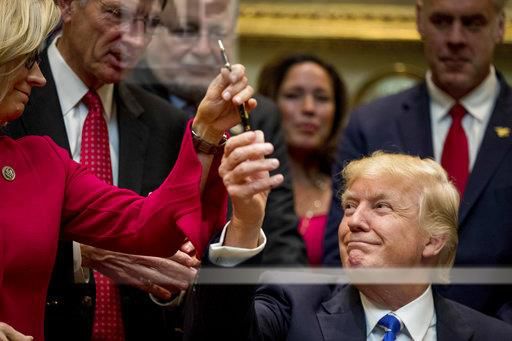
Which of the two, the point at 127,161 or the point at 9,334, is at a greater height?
the point at 127,161

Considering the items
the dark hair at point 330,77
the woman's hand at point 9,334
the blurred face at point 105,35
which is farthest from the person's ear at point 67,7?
the dark hair at point 330,77

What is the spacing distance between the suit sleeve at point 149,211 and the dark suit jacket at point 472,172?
557mm

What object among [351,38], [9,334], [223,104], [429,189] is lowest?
[9,334]

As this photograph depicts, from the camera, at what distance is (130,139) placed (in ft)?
6.87

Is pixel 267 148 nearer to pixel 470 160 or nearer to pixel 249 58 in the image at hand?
pixel 470 160

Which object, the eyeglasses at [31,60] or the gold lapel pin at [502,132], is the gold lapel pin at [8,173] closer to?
the eyeglasses at [31,60]

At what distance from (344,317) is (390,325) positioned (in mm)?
76

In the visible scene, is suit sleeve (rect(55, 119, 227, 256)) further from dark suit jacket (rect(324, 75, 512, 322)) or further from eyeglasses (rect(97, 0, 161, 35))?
dark suit jacket (rect(324, 75, 512, 322))

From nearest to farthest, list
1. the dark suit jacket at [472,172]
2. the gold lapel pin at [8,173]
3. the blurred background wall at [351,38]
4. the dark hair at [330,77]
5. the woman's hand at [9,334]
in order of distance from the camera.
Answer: the woman's hand at [9,334], the gold lapel pin at [8,173], the dark suit jacket at [472,172], the blurred background wall at [351,38], the dark hair at [330,77]

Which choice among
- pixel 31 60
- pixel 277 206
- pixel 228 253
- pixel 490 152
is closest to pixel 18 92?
pixel 31 60

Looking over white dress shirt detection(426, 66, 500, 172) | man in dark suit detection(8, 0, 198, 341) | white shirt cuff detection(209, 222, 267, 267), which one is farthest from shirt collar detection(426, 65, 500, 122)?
white shirt cuff detection(209, 222, 267, 267)

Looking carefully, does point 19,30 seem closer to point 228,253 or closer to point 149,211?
point 149,211

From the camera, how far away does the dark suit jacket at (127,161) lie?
1.95 metres

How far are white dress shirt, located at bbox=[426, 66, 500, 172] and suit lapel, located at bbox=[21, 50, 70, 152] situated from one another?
2.48ft
